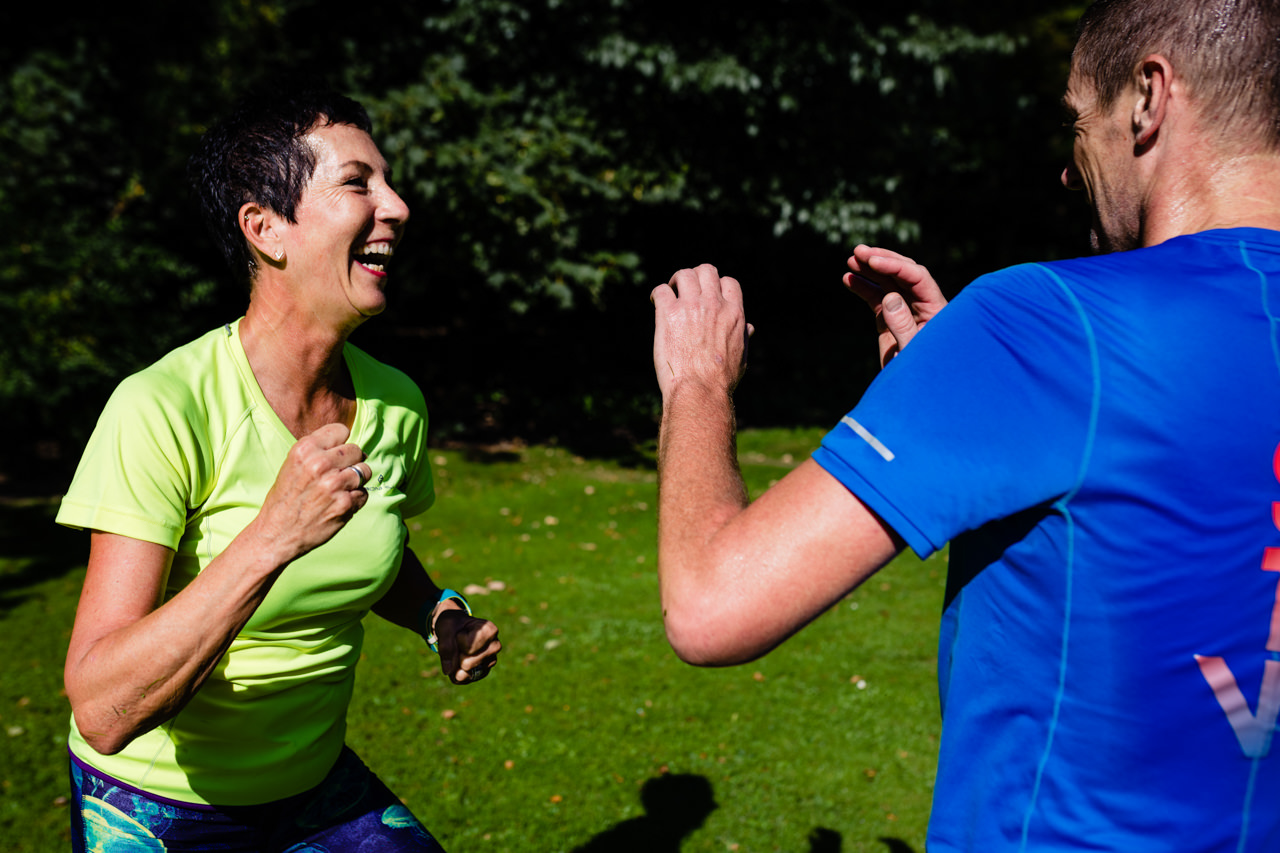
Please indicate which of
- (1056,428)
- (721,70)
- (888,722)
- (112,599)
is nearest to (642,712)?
(888,722)

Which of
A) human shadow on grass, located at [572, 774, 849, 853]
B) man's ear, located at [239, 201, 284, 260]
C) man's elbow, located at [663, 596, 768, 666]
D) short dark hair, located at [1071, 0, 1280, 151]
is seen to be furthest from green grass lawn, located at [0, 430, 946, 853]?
short dark hair, located at [1071, 0, 1280, 151]

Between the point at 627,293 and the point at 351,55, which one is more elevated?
the point at 351,55

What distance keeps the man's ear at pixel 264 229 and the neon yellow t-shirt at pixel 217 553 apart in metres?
0.24

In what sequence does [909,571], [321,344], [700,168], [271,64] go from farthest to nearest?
[700,168], [271,64], [909,571], [321,344]

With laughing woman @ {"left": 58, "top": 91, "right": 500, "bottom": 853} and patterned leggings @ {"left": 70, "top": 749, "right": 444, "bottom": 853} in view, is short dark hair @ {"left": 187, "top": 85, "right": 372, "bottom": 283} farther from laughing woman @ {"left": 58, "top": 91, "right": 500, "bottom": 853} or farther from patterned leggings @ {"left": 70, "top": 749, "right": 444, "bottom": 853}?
patterned leggings @ {"left": 70, "top": 749, "right": 444, "bottom": 853}

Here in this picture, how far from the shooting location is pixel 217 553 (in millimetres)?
2109

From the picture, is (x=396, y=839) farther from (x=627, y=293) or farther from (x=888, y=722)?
(x=627, y=293)

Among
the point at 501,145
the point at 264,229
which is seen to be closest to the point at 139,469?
the point at 264,229

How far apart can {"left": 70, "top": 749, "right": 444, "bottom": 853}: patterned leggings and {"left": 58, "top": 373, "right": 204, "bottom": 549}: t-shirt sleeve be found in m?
0.64

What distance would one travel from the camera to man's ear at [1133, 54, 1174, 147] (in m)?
1.34

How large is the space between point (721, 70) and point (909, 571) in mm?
6171

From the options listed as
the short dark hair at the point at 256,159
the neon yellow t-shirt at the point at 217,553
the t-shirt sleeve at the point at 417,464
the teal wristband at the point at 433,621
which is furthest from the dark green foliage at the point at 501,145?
the neon yellow t-shirt at the point at 217,553

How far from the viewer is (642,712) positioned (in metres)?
5.76

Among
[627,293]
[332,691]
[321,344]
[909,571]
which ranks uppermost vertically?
[321,344]
